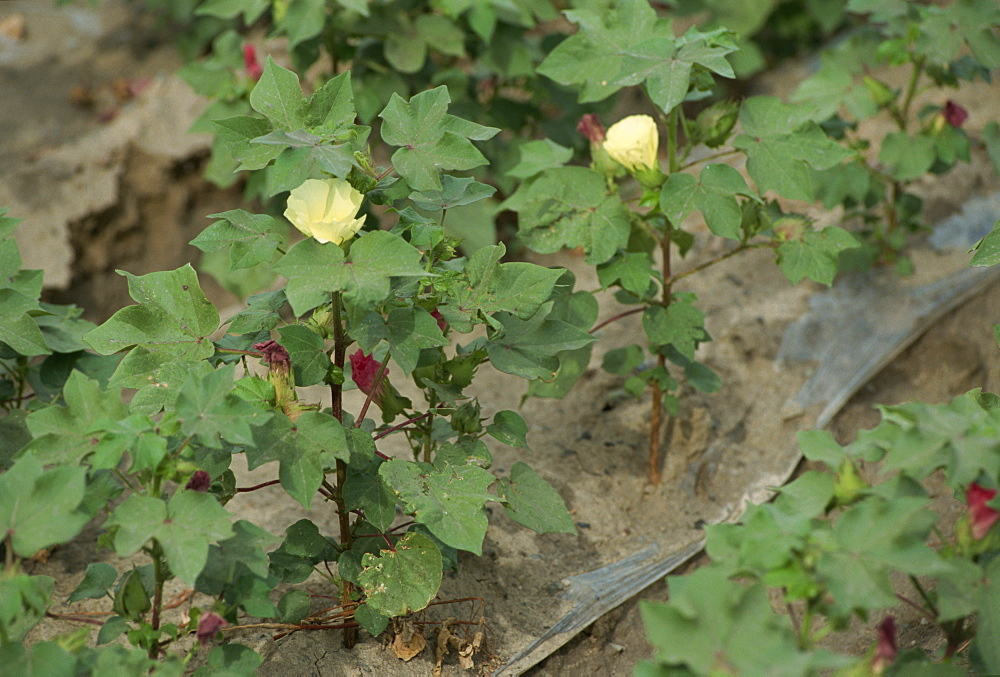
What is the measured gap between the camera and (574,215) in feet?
6.21

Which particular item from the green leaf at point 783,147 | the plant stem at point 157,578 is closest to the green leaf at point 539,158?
the green leaf at point 783,147

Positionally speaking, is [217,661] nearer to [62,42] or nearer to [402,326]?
[402,326]

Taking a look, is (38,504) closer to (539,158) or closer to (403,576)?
(403,576)

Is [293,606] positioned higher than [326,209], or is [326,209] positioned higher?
[326,209]

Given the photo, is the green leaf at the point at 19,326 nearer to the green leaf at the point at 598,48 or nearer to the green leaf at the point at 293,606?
the green leaf at the point at 293,606

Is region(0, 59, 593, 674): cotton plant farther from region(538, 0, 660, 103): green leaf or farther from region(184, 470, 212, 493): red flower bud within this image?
region(538, 0, 660, 103): green leaf

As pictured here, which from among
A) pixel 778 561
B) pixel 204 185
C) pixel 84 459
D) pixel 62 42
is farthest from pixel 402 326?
pixel 62 42

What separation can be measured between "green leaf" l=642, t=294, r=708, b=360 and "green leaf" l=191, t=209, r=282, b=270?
→ 0.85 meters

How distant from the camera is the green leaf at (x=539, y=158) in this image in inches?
78.1

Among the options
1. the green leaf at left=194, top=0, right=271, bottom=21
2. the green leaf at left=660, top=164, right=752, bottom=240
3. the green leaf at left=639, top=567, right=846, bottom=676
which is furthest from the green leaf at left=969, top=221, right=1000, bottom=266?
the green leaf at left=194, top=0, right=271, bottom=21

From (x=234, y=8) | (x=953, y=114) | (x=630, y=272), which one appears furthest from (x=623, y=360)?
(x=234, y=8)

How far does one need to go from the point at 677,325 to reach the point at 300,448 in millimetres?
921

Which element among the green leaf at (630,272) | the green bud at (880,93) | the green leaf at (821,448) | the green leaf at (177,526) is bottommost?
the green leaf at (630,272)

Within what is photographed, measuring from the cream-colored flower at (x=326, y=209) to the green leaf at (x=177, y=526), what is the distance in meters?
0.43
